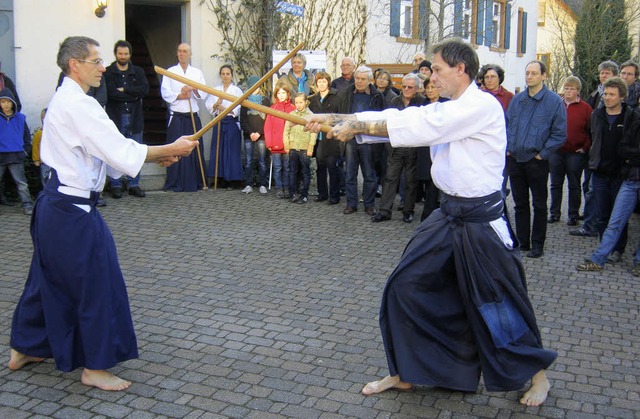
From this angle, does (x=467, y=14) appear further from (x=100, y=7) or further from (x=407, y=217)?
(x=407, y=217)

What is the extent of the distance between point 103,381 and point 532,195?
520 centimetres

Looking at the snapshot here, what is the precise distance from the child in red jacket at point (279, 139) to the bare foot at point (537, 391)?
6853mm

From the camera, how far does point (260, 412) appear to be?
158 inches

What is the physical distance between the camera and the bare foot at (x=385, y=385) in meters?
4.26

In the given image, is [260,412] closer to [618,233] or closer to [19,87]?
[618,233]

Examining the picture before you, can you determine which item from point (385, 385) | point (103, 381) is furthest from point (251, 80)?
point (385, 385)

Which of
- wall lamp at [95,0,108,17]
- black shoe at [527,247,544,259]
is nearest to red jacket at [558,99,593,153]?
black shoe at [527,247,544,259]

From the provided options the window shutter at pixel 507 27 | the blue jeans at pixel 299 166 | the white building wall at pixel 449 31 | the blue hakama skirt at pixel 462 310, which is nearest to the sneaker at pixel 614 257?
the blue hakama skirt at pixel 462 310

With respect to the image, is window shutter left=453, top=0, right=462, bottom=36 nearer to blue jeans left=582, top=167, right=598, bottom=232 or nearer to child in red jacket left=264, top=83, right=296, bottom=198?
child in red jacket left=264, top=83, right=296, bottom=198

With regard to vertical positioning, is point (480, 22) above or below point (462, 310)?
above

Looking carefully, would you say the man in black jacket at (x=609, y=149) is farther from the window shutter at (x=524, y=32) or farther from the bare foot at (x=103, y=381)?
the window shutter at (x=524, y=32)

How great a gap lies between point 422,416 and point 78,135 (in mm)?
2451

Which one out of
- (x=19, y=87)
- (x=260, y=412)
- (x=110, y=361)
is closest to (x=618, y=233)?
(x=260, y=412)

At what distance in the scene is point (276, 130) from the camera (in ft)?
35.0
